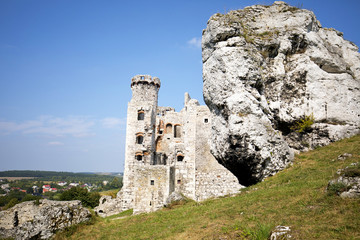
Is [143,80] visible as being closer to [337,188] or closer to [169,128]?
[169,128]

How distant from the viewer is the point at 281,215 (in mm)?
7957

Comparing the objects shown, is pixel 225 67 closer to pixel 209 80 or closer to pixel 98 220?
pixel 209 80

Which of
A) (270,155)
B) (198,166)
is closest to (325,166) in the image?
(270,155)

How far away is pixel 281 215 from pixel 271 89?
7.25 meters

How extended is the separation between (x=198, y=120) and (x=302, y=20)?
16.8 metres

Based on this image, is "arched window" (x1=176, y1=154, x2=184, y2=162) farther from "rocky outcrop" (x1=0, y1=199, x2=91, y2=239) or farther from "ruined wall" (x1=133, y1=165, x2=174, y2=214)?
"rocky outcrop" (x1=0, y1=199, x2=91, y2=239)

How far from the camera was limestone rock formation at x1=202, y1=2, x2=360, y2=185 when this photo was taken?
1202 centimetres

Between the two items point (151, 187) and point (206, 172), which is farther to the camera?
point (206, 172)

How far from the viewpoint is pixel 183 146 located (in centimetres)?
2983

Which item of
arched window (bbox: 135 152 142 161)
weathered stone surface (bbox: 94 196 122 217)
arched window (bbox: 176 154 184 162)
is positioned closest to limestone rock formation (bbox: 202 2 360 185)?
arched window (bbox: 176 154 184 162)

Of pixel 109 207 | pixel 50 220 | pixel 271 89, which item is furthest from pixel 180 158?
pixel 50 220

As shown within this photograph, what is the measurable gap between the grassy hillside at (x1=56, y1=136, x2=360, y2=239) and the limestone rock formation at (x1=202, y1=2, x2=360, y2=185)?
3.57 ft

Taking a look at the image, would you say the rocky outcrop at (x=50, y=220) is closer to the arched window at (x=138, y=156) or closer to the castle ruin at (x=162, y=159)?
the castle ruin at (x=162, y=159)

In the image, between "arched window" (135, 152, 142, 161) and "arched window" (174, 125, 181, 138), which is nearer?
"arched window" (135, 152, 142, 161)
